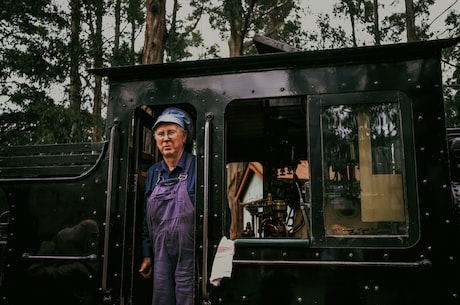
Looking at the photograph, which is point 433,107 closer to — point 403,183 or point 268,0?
point 403,183

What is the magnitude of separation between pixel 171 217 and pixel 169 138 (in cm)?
56

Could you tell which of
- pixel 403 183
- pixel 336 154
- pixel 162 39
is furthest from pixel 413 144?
pixel 162 39

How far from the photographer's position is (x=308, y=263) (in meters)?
2.37

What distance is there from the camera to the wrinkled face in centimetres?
289

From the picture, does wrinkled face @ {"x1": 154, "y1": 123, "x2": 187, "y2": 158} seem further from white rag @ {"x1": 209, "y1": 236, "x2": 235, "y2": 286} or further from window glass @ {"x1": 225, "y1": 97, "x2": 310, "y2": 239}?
window glass @ {"x1": 225, "y1": 97, "x2": 310, "y2": 239}

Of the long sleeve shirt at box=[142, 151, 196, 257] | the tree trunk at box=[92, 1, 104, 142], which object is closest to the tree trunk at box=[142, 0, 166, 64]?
the tree trunk at box=[92, 1, 104, 142]

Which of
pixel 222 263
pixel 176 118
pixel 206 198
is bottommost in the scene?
pixel 222 263

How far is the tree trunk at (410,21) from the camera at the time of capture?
14.7 m

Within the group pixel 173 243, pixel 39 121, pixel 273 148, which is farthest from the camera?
pixel 39 121

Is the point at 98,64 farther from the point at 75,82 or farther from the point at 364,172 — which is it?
the point at 364,172

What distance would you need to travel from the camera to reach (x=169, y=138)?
290 cm

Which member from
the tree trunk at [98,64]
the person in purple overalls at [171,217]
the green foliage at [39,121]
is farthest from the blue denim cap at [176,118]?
the tree trunk at [98,64]

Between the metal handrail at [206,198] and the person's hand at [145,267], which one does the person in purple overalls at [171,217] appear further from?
the metal handrail at [206,198]

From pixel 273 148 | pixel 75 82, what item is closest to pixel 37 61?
pixel 75 82
